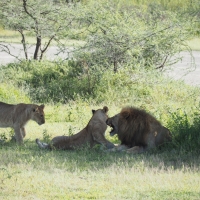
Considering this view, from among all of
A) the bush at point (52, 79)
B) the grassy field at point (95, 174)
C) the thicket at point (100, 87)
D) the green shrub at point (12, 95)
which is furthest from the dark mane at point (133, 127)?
the bush at point (52, 79)

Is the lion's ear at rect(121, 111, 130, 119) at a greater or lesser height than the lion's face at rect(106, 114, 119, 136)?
greater

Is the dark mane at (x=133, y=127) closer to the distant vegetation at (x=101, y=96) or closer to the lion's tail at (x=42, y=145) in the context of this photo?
the distant vegetation at (x=101, y=96)

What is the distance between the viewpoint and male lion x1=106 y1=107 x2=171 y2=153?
11297 millimetres

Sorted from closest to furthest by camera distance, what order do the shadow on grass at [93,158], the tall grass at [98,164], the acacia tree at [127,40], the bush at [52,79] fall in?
the tall grass at [98,164] → the shadow on grass at [93,158] → the bush at [52,79] → the acacia tree at [127,40]

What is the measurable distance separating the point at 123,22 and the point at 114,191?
12627mm

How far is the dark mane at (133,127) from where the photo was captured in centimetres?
1131

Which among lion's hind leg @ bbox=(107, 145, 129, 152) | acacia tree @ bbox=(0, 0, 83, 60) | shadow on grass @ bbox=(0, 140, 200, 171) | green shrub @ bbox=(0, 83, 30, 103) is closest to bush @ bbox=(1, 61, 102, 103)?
green shrub @ bbox=(0, 83, 30, 103)

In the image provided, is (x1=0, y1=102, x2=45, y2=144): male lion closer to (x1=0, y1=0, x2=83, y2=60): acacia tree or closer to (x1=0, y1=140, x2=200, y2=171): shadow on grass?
(x1=0, y1=140, x2=200, y2=171): shadow on grass

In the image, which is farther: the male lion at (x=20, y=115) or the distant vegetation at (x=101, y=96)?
the male lion at (x=20, y=115)

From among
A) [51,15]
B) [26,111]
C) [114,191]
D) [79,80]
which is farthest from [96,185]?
[51,15]

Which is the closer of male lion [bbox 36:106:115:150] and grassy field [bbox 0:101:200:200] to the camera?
grassy field [bbox 0:101:200:200]

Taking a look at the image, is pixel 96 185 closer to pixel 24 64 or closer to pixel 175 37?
pixel 175 37

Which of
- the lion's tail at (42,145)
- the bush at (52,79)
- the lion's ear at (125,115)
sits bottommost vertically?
the lion's tail at (42,145)

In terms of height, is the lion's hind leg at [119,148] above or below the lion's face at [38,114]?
below
